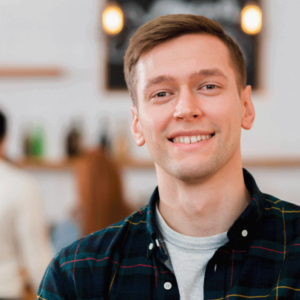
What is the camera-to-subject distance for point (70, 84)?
364cm

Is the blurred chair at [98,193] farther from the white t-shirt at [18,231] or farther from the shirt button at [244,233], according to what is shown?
the shirt button at [244,233]

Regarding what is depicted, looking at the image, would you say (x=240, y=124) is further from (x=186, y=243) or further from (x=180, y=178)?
(x=186, y=243)

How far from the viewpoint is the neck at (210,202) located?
3.62 ft

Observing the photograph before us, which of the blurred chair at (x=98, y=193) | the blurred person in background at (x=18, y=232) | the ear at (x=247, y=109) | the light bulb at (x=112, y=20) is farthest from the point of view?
the light bulb at (x=112, y=20)

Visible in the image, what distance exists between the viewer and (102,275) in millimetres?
1074

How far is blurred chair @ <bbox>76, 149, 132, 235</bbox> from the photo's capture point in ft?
7.63

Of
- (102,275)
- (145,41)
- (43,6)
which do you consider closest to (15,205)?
(102,275)

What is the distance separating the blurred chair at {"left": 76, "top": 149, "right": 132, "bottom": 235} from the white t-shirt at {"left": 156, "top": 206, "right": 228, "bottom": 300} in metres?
1.23

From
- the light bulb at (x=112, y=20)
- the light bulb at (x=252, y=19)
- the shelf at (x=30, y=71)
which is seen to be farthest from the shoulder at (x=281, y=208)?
the shelf at (x=30, y=71)

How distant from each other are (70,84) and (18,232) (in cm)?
181

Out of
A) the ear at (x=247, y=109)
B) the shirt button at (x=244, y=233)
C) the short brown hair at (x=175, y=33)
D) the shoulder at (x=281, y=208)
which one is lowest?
the shirt button at (x=244, y=233)

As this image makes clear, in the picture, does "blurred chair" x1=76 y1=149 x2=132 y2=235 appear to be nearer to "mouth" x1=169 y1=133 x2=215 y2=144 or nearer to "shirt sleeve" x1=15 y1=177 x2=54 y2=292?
"shirt sleeve" x1=15 y1=177 x2=54 y2=292

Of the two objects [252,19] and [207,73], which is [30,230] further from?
[252,19]

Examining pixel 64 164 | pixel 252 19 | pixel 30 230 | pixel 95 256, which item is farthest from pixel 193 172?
pixel 64 164
